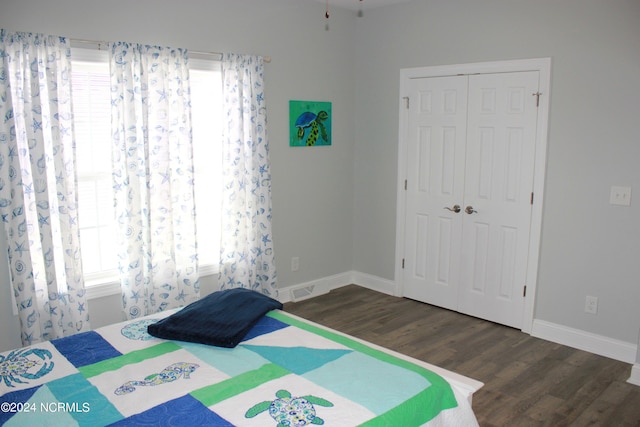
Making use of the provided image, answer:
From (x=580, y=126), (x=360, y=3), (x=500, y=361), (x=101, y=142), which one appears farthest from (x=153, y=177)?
(x=580, y=126)

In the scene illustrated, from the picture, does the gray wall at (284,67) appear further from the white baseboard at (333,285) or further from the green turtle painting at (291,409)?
the green turtle painting at (291,409)

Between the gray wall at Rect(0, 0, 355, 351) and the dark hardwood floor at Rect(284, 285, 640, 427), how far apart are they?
0.62 meters

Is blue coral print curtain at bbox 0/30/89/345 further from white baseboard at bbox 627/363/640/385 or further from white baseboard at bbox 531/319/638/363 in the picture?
white baseboard at bbox 627/363/640/385

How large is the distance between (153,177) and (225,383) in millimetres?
2061

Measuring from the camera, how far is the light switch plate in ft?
11.7

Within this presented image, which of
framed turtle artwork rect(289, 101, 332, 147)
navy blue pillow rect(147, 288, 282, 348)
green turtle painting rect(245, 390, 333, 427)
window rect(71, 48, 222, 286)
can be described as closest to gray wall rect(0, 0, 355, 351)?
framed turtle artwork rect(289, 101, 332, 147)

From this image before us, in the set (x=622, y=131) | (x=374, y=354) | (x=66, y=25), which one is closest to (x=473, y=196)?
(x=622, y=131)

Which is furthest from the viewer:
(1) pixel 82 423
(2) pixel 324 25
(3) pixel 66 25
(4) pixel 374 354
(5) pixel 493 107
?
(2) pixel 324 25

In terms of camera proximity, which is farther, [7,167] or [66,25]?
[66,25]

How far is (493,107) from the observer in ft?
13.9

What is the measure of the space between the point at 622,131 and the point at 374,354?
8.00 ft

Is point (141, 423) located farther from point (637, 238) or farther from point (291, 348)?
point (637, 238)

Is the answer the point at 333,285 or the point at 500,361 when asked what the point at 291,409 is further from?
the point at 333,285

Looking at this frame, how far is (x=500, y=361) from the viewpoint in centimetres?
369
